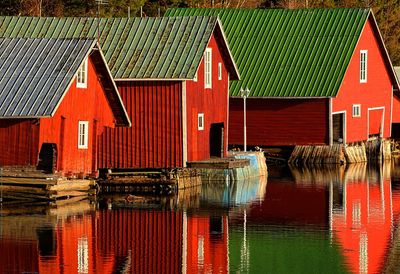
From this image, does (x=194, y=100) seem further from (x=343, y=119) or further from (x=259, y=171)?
(x=343, y=119)

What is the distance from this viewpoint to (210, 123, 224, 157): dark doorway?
56.1m

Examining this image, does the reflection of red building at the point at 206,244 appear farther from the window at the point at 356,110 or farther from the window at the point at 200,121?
the window at the point at 356,110

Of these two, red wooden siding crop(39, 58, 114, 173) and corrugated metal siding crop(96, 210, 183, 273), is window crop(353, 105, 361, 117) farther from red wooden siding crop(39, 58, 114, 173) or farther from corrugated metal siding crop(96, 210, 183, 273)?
corrugated metal siding crop(96, 210, 183, 273)

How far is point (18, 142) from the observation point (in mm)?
44969

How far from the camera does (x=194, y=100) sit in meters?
53.5

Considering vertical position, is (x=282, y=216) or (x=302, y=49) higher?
(x=302, y=49)

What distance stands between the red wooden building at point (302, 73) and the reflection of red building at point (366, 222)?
6981 millimetres

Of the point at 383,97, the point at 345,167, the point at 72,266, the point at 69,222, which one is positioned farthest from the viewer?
the point at 383,97

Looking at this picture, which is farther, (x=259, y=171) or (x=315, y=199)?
(x=259, y=171)

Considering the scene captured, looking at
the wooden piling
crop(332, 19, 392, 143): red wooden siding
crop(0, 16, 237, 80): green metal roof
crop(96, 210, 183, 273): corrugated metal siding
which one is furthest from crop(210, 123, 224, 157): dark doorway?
crop(96, 210, 183, 273): corrugated metal siding

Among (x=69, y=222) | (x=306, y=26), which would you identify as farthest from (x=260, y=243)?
(x=306, y=26)

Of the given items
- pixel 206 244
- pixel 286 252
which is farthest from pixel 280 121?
pixel 286 252

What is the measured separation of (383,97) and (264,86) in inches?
370

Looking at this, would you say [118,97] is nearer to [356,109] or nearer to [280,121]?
[280,121]
